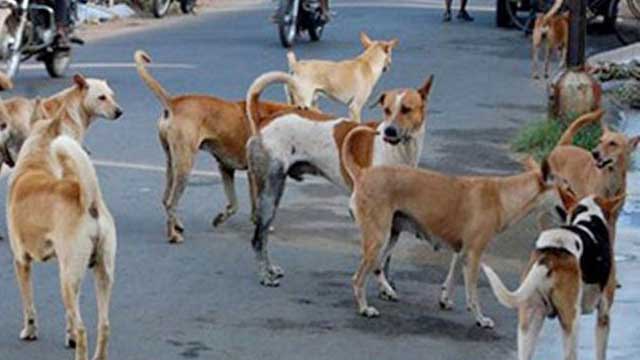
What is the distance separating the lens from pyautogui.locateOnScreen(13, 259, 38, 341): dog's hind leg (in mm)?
8461

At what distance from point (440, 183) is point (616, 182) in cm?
233

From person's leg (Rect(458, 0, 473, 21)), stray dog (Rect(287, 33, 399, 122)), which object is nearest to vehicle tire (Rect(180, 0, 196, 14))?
person's leg (Rect(458, 0, 473, 21))

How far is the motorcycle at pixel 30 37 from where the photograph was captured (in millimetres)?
19531

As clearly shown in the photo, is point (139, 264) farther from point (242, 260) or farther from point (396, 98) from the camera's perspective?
point (396, 98)

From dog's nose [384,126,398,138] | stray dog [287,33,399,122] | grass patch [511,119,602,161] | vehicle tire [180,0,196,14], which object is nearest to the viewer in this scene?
dog's nose [384,126,398,138]

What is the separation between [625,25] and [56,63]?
14.1m

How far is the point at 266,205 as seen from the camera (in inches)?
411

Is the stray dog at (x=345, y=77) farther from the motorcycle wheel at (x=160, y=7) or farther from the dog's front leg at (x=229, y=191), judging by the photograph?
the motorcycle wheel at (x=160, y=7)

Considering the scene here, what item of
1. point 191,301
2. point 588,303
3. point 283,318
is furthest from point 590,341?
point 191,301

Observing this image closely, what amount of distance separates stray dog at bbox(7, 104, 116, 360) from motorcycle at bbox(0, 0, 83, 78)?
11234mm

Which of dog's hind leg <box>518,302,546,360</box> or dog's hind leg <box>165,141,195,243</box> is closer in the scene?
dog's hind leg <box>518,302,546,360</box>

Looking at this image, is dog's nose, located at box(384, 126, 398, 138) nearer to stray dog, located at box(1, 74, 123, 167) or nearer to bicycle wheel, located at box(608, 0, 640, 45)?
stray dog, located at box(1, 74, 123, 167)

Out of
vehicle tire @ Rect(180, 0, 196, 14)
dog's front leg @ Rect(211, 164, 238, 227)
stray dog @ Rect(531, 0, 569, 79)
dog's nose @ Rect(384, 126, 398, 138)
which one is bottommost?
vehicle tire @ Rect(180, 0, 196, 14)

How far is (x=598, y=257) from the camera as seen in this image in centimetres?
791
